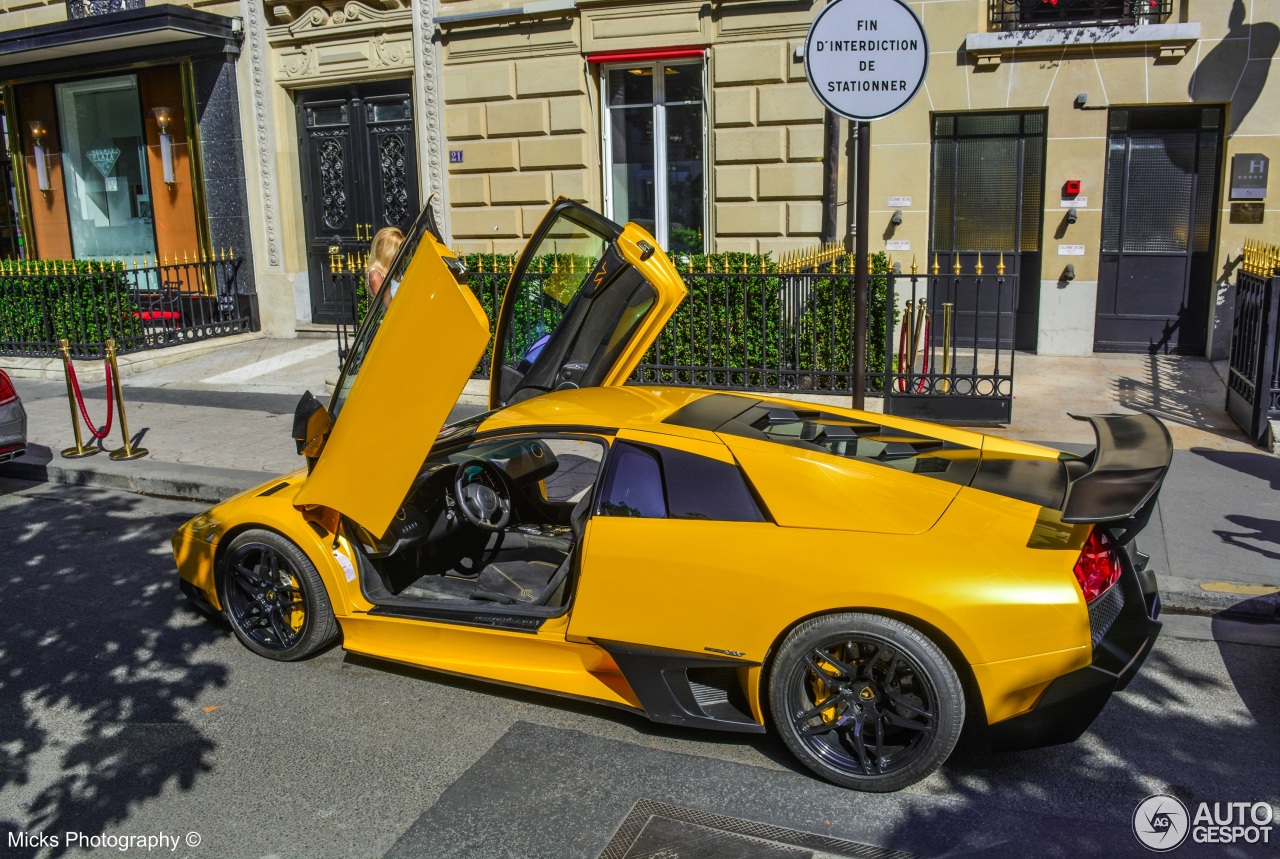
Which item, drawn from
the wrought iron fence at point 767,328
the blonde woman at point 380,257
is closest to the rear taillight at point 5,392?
the blonde woman at point 380,257

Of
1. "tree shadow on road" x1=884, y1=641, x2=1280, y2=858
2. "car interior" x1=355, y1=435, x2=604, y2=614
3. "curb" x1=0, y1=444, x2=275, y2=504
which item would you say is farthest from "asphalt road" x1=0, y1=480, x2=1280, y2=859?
"curb" x1=0, y1=444, x2=275, y2=504

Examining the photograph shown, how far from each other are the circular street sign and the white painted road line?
29.3 feet

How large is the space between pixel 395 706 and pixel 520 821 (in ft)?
3.80

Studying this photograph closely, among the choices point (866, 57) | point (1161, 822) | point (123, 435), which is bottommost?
point (1161, 822)

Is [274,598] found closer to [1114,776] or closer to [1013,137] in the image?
[1114,776]

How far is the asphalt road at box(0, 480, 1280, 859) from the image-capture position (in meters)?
3.68

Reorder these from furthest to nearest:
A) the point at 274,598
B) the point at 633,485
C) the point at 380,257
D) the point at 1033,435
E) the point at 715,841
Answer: the point at 1033,435, the point at 380,257, the point at 274,598, the point at 633,485, the point at 715,841

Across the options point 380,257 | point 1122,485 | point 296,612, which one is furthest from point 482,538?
point 380,257

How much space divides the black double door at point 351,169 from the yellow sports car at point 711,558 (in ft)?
32.2

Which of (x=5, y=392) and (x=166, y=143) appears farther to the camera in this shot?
(x=166, y=143)

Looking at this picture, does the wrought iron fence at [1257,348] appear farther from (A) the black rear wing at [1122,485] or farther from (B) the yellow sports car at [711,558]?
(A) the black rear wing at [1122,485]

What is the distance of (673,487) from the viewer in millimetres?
4164

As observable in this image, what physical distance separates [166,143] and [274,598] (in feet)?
43.9

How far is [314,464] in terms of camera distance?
16.7 ft
